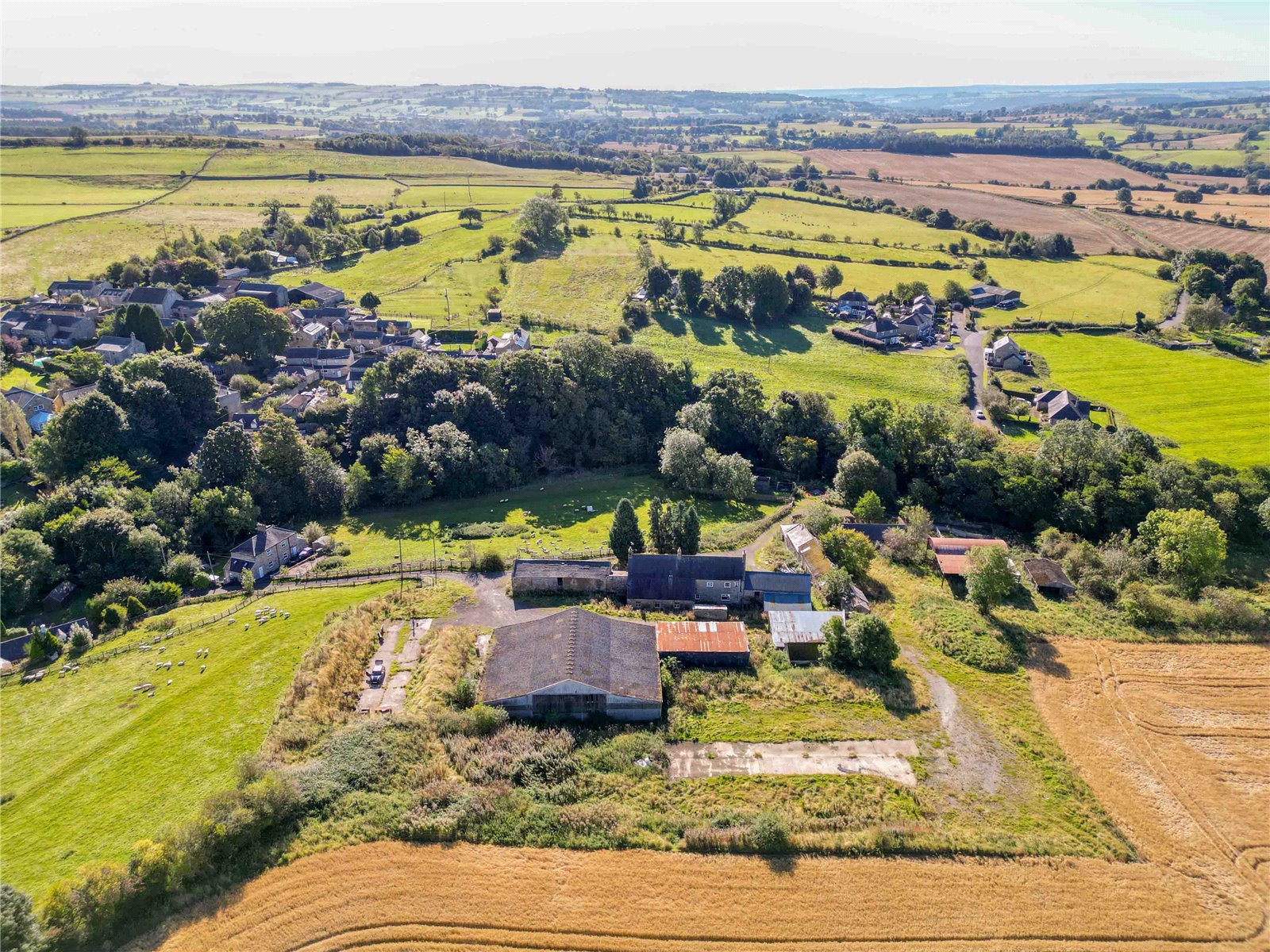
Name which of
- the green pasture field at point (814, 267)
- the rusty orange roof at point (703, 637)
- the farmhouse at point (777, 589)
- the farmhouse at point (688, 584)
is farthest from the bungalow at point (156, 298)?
the farmhouse at point (777, 589)

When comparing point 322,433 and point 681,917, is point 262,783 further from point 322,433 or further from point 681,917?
point 322,433

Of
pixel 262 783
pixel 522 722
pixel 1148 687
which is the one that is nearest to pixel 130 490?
pixel 262 783

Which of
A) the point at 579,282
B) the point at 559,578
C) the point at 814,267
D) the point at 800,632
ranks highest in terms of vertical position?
the point at 814,267

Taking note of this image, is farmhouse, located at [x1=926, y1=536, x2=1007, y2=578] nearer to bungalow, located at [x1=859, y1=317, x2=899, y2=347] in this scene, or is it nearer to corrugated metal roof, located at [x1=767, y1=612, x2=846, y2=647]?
corrugated metal roof, located at [x1=767, y1=612, x2=846, y2=647]

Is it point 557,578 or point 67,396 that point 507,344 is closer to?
point 67,396

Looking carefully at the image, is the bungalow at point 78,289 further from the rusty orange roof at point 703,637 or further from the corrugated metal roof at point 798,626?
the corrugated metal roof at point 798,626

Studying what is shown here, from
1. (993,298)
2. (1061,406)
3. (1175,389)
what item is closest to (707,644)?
(1061,406)

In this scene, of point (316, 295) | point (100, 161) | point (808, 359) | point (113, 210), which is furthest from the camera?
point (100, 161)
